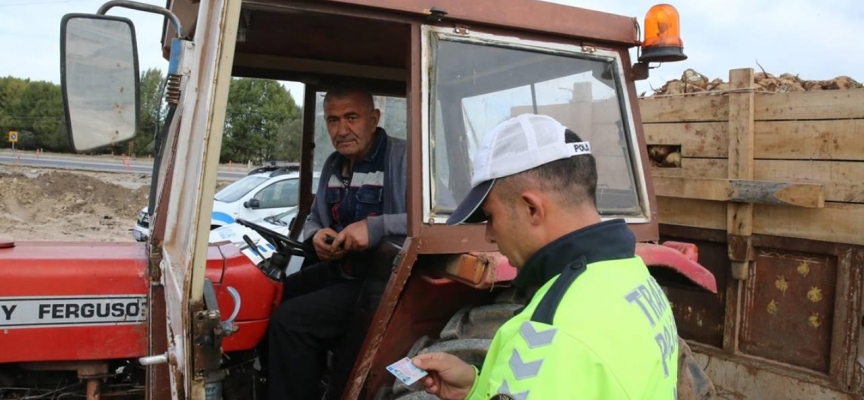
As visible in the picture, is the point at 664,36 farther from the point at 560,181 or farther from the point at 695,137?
the point at 695,137

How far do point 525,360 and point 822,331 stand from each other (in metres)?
3.37

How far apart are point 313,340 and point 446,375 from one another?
1105mm

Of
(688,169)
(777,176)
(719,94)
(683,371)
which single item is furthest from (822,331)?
(683,371)

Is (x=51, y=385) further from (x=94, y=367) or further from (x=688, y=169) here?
(x=688, y=169)

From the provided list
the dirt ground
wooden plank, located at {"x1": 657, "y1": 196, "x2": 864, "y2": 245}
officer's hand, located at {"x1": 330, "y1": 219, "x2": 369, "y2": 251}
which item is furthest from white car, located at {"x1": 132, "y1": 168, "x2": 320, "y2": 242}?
officer's hand, located at {"x1": 330, "y1": 219, "x2": 369, "y2": 251}

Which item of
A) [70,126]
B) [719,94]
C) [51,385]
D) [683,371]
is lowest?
[51,385]

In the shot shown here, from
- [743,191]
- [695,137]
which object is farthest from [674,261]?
[695,137]

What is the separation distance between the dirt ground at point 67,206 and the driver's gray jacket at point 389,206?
10.3 meters

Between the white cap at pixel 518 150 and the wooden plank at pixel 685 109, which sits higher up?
the wooden plank at pixel 685 109

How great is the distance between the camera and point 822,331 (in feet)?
12.0

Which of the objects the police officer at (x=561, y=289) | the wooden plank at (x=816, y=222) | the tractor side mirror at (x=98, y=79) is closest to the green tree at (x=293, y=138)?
the tractor side mirror at (x=98, y=79)

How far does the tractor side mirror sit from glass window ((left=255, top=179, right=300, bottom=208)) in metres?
8.32

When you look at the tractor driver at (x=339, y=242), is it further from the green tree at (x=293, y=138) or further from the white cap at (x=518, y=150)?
the white cap at (x=518, y=150)

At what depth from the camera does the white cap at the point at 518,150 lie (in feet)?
4.15
